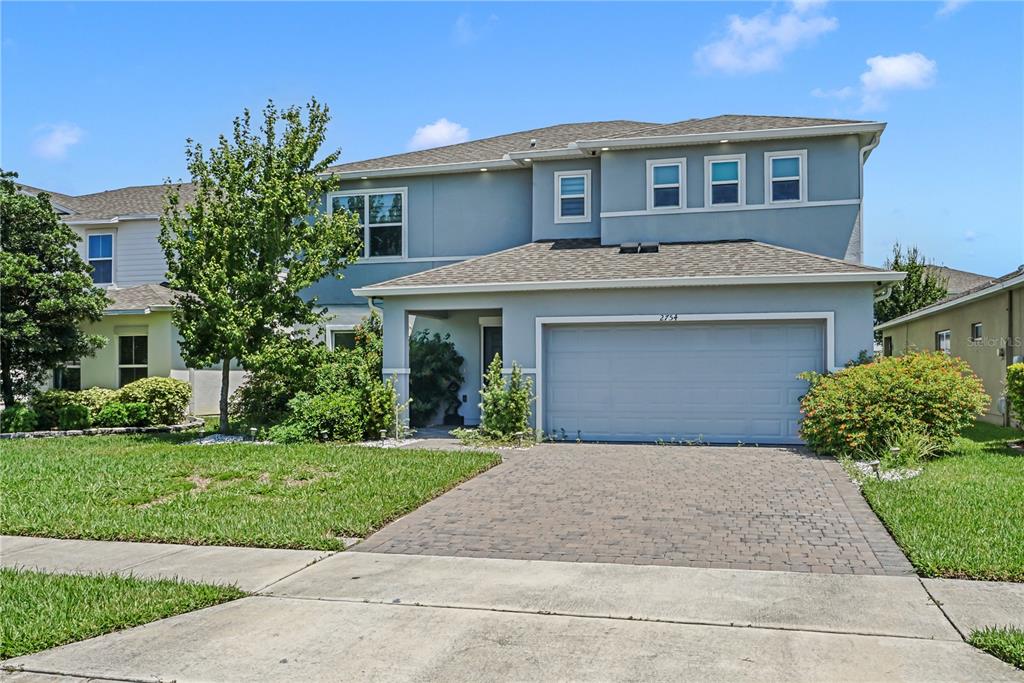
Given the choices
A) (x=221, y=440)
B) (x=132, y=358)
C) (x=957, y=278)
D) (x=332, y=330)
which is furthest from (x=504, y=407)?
(x=957, y=278)

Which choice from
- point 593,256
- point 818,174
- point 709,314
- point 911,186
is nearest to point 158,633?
point 709,314

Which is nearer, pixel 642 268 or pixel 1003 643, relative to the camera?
pixel 1003 643

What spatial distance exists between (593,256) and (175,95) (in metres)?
9.03

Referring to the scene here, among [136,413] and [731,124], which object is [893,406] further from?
[136,413]

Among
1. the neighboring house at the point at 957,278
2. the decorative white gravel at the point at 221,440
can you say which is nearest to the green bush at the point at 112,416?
the decorative white gravel at the point at 221,440

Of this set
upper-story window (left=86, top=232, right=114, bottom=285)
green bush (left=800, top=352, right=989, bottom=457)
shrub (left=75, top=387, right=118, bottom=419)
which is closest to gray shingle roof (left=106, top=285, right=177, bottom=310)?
upper-story window (left=86, top=232, right=114, bottom=285)

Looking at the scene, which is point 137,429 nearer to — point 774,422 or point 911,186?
point 774,422

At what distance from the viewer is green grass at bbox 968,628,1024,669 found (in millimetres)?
4867

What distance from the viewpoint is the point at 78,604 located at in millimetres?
6168

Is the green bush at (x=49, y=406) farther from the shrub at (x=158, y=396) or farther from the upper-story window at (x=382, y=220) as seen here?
the upper-story window at (x=382, y=220)

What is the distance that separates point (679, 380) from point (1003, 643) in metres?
10.8

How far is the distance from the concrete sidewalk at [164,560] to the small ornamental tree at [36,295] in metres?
11.2

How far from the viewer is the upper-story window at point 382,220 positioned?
2034 cm

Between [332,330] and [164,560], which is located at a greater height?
[332,330]
